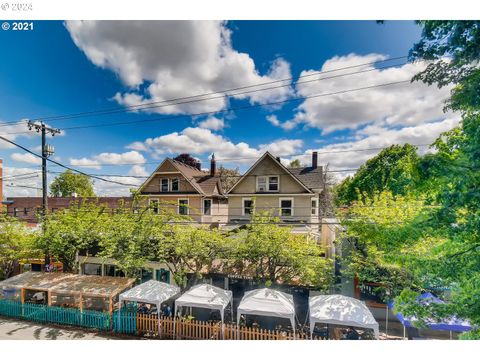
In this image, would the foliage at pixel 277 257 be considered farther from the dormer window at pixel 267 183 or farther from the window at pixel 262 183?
the window at pixel 262 183

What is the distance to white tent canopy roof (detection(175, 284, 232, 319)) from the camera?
246 inches

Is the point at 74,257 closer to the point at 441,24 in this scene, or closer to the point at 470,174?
the point at 470,174

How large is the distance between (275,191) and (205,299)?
28.3 ft

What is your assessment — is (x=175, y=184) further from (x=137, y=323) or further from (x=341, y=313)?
(x=341, y=313)

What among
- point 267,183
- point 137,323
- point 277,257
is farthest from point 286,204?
point 137,323

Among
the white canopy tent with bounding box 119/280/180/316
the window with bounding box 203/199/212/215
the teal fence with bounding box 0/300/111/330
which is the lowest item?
the teal fence with bounding box 0/300/111/330


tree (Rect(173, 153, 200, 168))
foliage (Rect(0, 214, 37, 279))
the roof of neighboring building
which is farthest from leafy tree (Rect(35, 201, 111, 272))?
the roof of neighboring building

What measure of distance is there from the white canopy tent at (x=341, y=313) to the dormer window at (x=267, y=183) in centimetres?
839

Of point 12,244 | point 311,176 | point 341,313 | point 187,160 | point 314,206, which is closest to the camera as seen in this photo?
point 341,313

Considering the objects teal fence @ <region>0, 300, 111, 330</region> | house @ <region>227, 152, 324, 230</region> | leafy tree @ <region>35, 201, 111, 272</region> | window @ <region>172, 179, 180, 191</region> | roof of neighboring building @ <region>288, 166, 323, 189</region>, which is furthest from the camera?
window @ <region>172, 179, 180, 191</region>

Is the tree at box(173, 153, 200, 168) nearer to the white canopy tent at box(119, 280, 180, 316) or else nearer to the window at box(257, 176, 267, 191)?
the window at box(257, 176, 267, 191)

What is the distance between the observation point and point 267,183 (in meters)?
14.2

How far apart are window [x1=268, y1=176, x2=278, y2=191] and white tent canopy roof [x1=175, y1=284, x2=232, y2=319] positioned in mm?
8112
